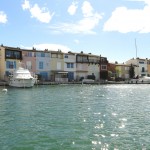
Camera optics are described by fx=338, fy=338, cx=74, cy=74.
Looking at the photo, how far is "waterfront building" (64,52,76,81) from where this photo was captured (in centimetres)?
10612

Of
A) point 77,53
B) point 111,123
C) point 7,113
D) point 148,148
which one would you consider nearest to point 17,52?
point 77,53

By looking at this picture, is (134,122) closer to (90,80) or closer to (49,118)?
(49,118)

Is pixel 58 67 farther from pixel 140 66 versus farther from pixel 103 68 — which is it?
pixel 140 66

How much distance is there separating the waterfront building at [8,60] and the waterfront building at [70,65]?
690 inches

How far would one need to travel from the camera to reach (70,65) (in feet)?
351

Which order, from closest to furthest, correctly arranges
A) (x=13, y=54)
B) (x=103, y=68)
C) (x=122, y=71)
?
1. (x=13, y=54)
2. (x=103, y=68)
3. (x=122, y=71)

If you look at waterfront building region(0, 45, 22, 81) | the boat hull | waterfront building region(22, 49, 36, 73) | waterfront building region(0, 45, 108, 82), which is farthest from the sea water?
waterfront building region(22, 49, 36, 73)

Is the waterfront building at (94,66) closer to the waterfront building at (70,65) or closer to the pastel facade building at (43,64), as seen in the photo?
the waterfront building at (70,65)

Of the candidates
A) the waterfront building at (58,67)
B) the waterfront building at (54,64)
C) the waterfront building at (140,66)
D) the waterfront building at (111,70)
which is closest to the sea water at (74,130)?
the waterfront building at (54,64)

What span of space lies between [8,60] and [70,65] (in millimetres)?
23363

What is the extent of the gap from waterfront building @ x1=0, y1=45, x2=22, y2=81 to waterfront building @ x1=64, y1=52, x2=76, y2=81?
690 inches

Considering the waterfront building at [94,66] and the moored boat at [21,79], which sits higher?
the waterfront building at [94,66]

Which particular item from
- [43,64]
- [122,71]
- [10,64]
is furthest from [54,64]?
[122,71]

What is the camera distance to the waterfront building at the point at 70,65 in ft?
348
